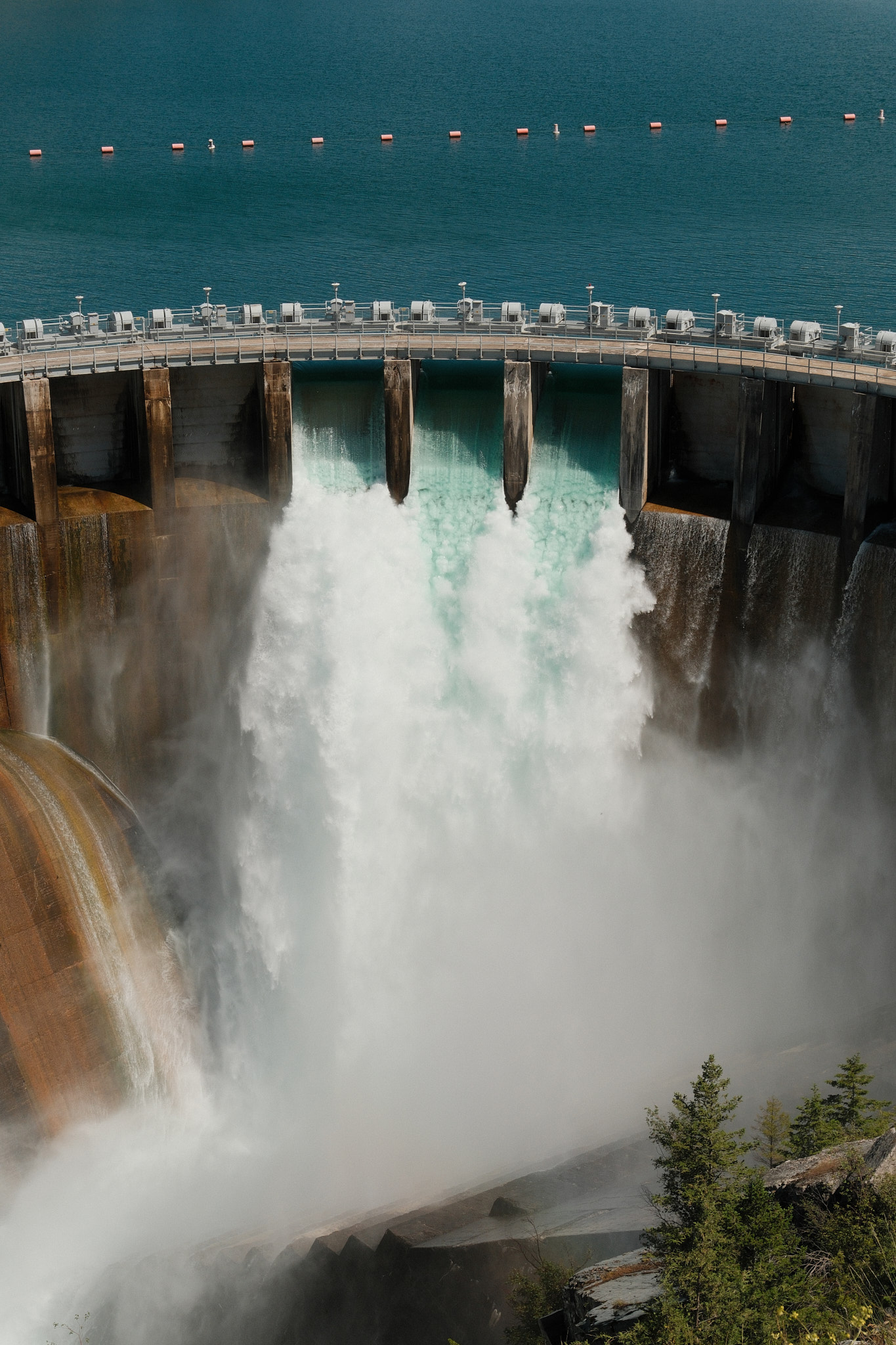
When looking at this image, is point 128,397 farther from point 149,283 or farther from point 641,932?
point 149,283

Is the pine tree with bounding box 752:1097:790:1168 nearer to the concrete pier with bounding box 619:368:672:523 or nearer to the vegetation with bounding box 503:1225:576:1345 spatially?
the vegetation with bounding box 503:1225:576:1345

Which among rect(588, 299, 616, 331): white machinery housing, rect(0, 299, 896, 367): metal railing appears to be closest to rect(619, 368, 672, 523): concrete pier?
rect(0, 299, 896, 367): metal railing

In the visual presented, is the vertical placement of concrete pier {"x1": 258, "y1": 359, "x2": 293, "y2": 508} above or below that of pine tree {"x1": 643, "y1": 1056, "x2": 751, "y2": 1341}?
above

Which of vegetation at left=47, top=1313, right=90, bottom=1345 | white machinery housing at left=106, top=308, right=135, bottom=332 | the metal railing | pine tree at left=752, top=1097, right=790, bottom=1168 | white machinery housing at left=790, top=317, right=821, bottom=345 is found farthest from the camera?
white machinery housing at left=106, top=308, right=135, bottom=332

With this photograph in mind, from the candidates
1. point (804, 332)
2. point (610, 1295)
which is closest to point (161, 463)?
point (804, 332)

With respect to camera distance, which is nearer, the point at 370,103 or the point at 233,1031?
the point at 233,1031

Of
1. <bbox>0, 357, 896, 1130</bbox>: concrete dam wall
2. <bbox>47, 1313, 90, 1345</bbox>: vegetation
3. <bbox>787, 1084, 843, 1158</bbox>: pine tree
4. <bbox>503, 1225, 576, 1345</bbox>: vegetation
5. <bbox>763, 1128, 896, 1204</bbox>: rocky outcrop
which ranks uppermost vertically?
<bbox>0, 357, 896, 1130</bbox>: concrete dam wall

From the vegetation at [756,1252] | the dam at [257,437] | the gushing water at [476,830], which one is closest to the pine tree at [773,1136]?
the vegetation at [756,1252]

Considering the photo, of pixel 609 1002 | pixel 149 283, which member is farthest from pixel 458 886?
pixel 149 283
